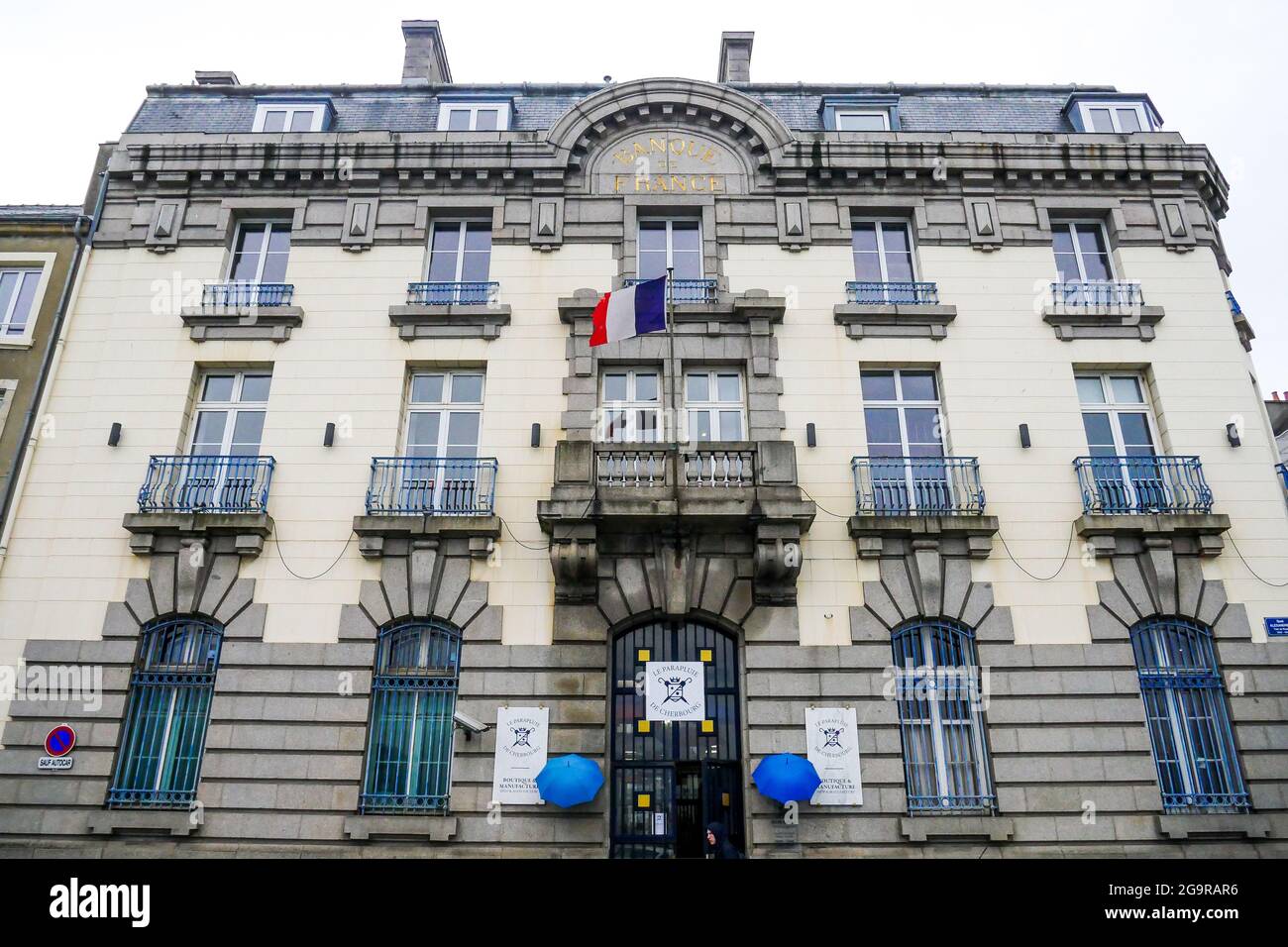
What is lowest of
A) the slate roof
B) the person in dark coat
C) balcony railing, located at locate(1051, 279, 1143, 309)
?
the person in dark coat

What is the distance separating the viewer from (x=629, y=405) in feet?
49.1

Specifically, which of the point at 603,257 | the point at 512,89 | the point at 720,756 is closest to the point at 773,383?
the point at 603,257

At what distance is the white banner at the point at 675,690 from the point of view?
13.1 metres

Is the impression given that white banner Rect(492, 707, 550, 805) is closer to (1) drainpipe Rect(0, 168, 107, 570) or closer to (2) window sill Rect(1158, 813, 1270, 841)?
(1) drainpipe Rect(0, 168, 107, 570)

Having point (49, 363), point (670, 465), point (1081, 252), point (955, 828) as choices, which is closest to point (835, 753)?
point (955, 828)

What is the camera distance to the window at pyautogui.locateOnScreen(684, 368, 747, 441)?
14711mm

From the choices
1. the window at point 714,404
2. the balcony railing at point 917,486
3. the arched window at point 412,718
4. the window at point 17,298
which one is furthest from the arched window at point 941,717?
the window at point 17,298

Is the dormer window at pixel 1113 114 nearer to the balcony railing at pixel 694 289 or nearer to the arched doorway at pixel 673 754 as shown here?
the balcony railing at pixel 694 289

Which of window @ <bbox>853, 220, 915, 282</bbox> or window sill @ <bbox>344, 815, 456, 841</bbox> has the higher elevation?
window @ <bbox>853, 220, 915, 282</bbox>

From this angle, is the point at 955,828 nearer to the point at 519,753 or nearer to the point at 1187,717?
the point at 1187,717

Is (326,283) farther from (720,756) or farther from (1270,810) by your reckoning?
(1270,810)

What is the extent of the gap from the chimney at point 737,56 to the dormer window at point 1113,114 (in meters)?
7.16

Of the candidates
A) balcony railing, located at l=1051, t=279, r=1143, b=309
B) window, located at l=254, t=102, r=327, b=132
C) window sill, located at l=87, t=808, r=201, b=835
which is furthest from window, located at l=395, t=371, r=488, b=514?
balcony railing, located at l=1051, t=279, r=1143, b=309

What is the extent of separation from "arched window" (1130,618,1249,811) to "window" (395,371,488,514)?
1141cm
